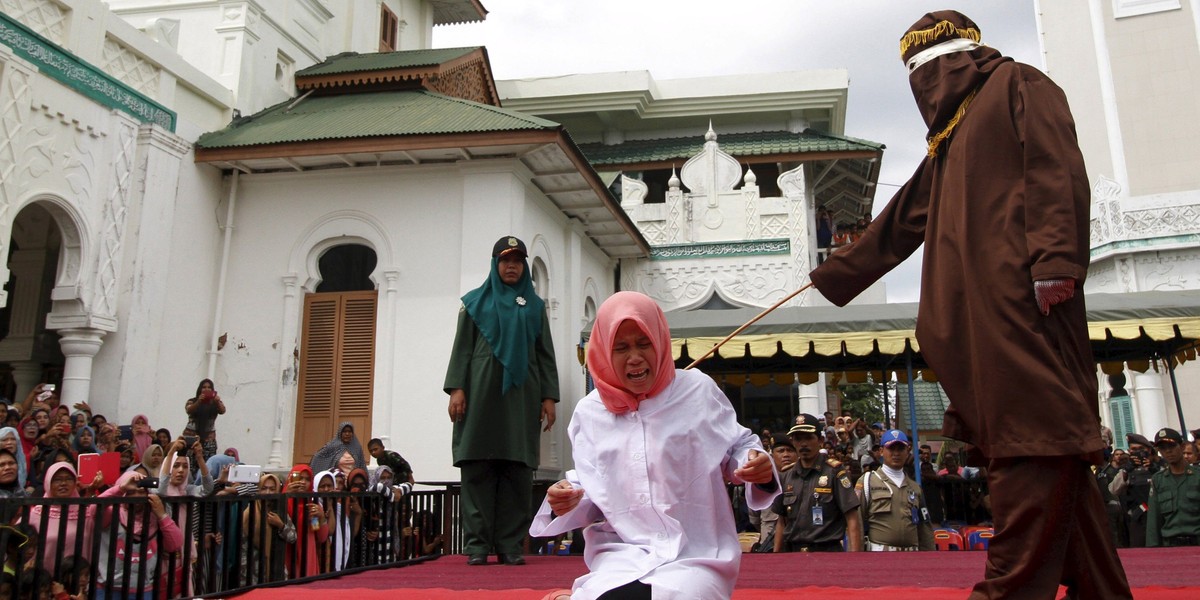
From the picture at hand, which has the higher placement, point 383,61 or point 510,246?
point 383,61

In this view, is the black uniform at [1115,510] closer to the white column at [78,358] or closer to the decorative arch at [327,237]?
the decorative arch at [327,237]

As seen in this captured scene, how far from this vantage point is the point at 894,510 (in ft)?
21.1

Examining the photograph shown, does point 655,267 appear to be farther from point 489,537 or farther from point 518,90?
point 489,537

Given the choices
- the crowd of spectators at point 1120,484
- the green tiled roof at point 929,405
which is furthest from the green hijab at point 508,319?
the green tiled roof at point 929,405

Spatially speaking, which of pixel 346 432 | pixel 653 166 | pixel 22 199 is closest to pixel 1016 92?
pixel 346 432

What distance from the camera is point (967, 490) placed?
10.2 m

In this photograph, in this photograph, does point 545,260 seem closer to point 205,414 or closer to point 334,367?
point 334,367

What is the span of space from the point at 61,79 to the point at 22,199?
4.59 ft

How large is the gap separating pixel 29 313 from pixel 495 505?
9.79 m

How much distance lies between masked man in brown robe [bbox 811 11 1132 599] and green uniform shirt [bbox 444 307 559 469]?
2925 millimetres

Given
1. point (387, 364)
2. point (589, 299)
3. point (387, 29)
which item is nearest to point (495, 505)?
point (387, 364)

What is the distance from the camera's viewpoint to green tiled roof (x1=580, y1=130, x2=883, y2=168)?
17.2 metres

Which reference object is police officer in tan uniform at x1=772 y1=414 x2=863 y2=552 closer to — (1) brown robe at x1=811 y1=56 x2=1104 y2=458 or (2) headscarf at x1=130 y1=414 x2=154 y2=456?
(1) brown robe at x1=811 y1=56 x2=1104 y2=458

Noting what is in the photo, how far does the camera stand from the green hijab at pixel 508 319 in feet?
17.7
